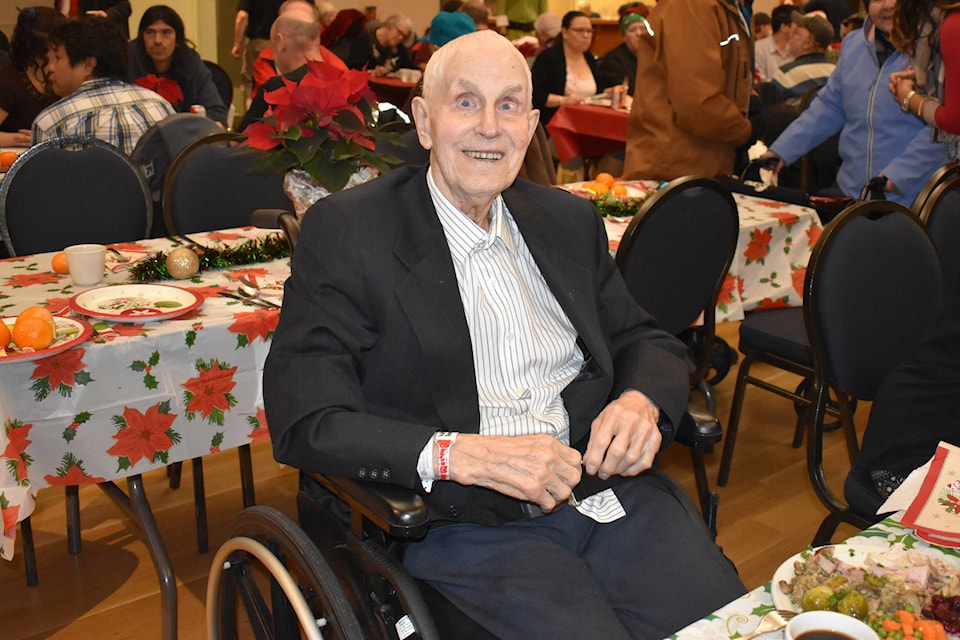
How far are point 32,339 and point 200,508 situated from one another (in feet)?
3.00

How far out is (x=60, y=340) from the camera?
1.76 metres

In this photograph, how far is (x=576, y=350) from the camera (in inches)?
64.9

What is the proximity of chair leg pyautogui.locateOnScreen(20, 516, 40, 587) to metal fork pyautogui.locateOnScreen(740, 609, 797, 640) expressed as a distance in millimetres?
1935

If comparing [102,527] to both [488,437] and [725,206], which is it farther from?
[725,206]

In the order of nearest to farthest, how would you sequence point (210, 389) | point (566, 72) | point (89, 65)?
point (210, 389) → point (89, 65) → point (566, 72)

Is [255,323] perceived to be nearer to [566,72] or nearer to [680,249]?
[680,249]

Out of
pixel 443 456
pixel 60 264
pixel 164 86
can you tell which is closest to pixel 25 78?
pixel 164 86

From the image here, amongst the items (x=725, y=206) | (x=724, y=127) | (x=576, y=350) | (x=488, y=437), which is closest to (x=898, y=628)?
(x=488, y=437)

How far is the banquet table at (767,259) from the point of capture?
9.59 feet

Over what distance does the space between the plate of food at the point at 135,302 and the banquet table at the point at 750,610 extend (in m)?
1.31

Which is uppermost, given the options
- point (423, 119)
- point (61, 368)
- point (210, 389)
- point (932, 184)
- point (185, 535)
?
point (423, 119)

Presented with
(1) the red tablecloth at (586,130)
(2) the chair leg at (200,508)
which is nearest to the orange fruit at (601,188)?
(2) the chair leg at (200,508)

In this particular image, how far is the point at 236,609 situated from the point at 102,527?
4.04ft

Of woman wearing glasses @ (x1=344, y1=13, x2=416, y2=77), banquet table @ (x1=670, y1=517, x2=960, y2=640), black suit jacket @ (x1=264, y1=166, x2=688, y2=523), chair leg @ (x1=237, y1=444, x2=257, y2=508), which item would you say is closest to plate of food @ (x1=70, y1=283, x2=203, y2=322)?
black suit jacket @ (x1=264, y1=166, x2=688, y2=523)
